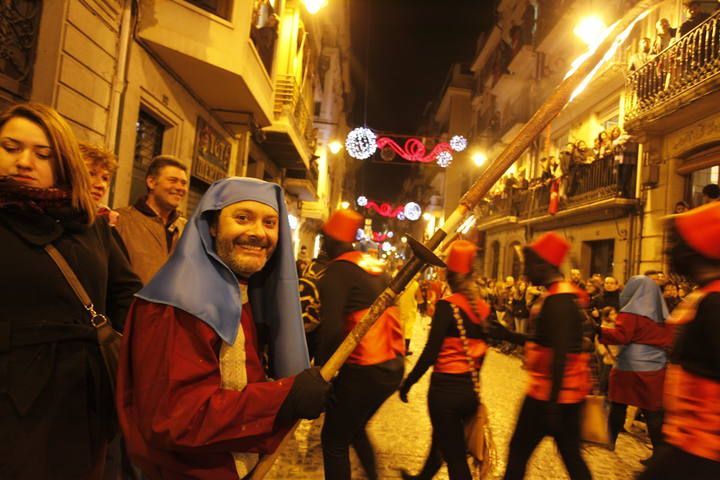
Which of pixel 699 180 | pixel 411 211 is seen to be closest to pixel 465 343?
pixel 699 180

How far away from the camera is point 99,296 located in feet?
6.75

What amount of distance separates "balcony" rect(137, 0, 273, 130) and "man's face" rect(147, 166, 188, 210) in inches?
188

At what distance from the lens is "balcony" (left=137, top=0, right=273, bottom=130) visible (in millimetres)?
7519

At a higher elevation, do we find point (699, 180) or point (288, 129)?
point (288, 129)

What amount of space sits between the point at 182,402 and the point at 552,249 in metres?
3.24

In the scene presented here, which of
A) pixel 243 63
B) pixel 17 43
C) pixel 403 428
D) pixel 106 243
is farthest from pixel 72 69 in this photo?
pixel 403 428

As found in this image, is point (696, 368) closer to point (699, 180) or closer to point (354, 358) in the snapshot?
point (354, 358)

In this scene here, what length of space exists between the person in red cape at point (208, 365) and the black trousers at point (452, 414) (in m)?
2.09

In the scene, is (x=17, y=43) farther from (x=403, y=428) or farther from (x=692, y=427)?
(x=692, y=427)

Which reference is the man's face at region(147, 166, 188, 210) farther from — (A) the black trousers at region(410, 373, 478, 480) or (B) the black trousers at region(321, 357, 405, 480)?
(A) the black trousers at region(410, 373, 478, 480)

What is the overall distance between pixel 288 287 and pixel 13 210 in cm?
108

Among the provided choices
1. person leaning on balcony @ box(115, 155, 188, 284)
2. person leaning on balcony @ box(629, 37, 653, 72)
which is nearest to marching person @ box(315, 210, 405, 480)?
person leaning on balcony @ box(115, 155, 188, 284)

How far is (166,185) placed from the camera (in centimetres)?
371

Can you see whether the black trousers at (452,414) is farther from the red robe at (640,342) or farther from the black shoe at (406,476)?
the red robe at (640,342)
